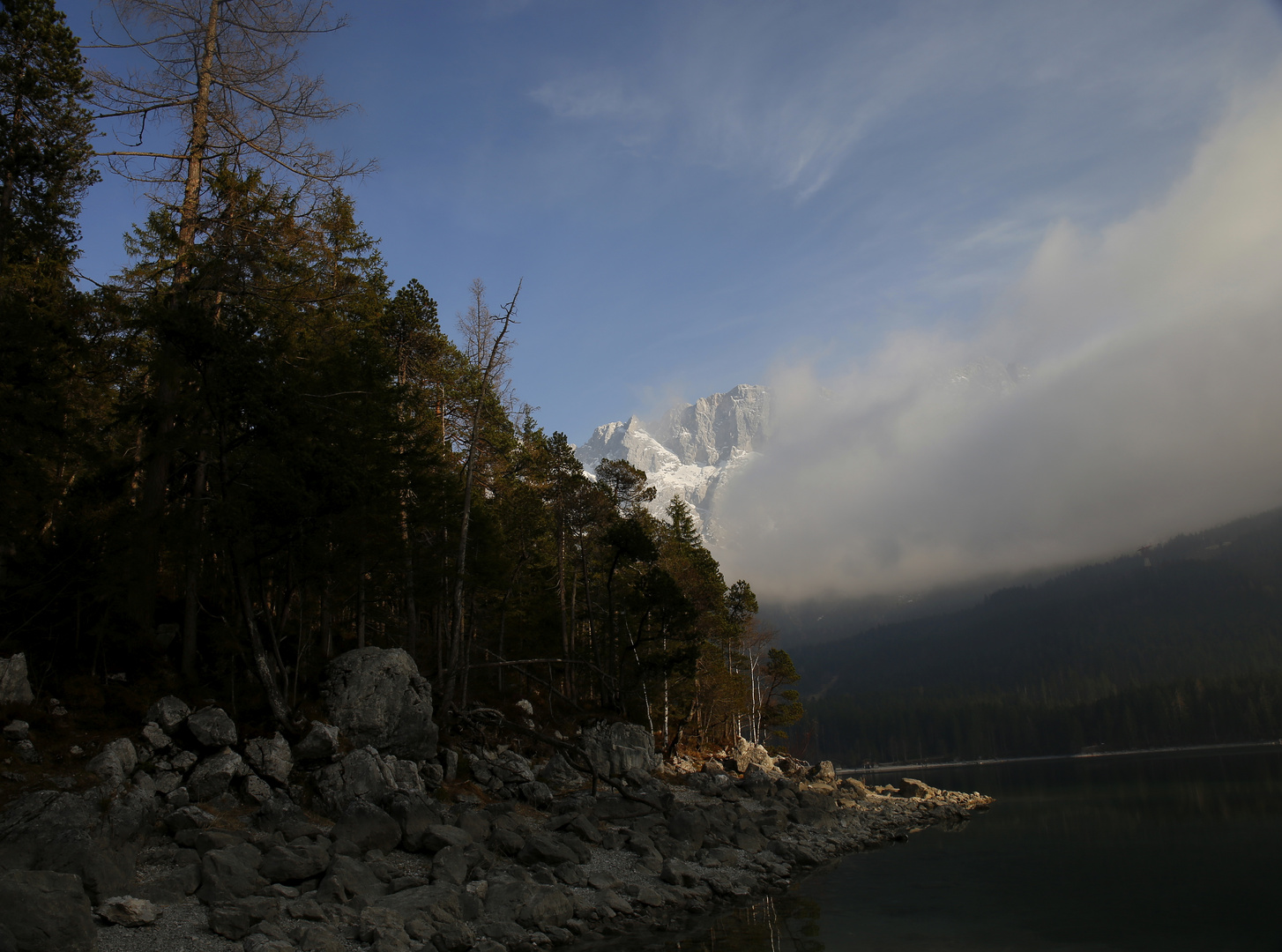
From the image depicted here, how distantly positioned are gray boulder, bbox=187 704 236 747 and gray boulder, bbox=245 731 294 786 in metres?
0.51

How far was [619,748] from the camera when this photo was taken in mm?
30594

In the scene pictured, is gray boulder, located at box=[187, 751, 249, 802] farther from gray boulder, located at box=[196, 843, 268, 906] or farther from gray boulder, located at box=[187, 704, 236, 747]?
gray boulder, located at box=[196, 843, 268, 906]

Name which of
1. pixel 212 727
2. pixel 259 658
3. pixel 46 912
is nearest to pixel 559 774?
pixel 259 658

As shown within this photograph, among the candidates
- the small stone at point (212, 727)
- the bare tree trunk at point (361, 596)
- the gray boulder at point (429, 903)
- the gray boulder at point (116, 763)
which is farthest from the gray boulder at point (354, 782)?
the bare tree trunk at point (361, 596)

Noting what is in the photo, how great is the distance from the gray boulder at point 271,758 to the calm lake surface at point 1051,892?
30.8ft

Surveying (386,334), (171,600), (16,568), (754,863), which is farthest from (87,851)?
(386,334)

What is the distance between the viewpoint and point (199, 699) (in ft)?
57.8

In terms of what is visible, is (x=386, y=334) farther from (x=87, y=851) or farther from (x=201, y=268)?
(x=87, y=851)

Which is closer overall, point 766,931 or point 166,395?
point 766,931

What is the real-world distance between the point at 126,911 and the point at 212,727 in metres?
5.68

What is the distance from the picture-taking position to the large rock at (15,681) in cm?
1493

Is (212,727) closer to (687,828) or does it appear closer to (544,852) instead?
(544,852)

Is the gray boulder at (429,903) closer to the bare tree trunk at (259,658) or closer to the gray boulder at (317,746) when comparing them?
the gray boulder at (317,746)

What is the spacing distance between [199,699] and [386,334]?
16.8 meters
